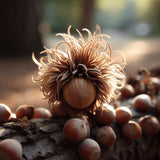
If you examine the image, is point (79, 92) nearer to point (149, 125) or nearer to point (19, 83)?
point (149, 125)

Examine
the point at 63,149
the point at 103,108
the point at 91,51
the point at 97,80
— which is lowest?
the point at 63,149

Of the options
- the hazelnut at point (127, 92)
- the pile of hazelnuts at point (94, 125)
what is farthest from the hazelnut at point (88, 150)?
the hazelnut at point (127, 92)

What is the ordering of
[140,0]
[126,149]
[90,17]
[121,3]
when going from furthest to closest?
1. [121,3]
2. [140,0]
3. [90,17]
4. [126,149]

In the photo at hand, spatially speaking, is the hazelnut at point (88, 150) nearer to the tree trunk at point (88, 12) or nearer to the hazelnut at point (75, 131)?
the hazelnut at point (75, 131)

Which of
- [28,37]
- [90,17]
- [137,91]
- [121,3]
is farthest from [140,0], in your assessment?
[137,91]

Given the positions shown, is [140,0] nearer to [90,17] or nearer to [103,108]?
[90,17]

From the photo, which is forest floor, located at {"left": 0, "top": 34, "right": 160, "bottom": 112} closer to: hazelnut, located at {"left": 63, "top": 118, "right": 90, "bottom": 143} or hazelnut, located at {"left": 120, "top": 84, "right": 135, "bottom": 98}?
hazelnut, located at {"left": 120, "top": 84, "right": 135, "bottom": 98}

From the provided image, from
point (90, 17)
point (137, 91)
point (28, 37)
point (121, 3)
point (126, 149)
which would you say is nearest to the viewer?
point (126, 149)
